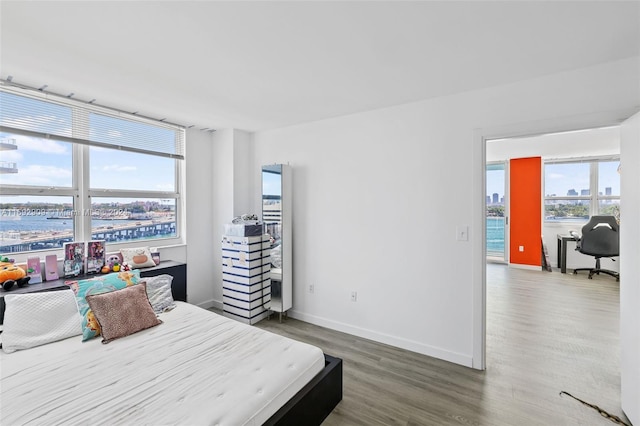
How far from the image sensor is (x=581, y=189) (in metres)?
6.11

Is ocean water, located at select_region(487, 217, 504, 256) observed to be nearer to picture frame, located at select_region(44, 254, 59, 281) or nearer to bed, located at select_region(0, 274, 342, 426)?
bed, located at select_region(0, 274, 342, 426)

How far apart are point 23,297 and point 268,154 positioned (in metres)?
2.75

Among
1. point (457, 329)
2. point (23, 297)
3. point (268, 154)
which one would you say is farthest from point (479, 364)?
point (23, 297)

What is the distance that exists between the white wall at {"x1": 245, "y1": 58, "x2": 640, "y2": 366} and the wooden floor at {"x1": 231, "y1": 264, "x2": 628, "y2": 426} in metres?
0.27

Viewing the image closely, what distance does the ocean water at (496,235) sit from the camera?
270 inches

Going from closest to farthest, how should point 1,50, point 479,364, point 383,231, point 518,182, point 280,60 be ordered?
point 1,50, point 280,60, point 479,364, point 383,231, point 518,182

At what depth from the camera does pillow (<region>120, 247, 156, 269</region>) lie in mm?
3121

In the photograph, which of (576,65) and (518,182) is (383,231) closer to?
(576,65)

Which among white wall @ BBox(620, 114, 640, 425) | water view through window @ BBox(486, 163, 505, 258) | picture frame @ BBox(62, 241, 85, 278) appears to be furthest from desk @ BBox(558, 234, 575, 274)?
picture frame @ BBox(62, 241, 85, 278)

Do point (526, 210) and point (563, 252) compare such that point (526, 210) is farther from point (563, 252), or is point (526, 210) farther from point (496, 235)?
point (563, 252)

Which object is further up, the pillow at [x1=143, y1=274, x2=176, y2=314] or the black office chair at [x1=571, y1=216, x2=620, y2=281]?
the black office chair at [x1=571, y1=216, x2=620, y2=281]

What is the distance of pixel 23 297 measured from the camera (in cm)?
216

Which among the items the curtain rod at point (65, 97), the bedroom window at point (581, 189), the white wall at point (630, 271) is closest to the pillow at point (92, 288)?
the curtain rod at point (65, 97)

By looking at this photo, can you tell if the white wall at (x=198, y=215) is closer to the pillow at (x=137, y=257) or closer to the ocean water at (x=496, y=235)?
the pillow at (x=137, y=257)
